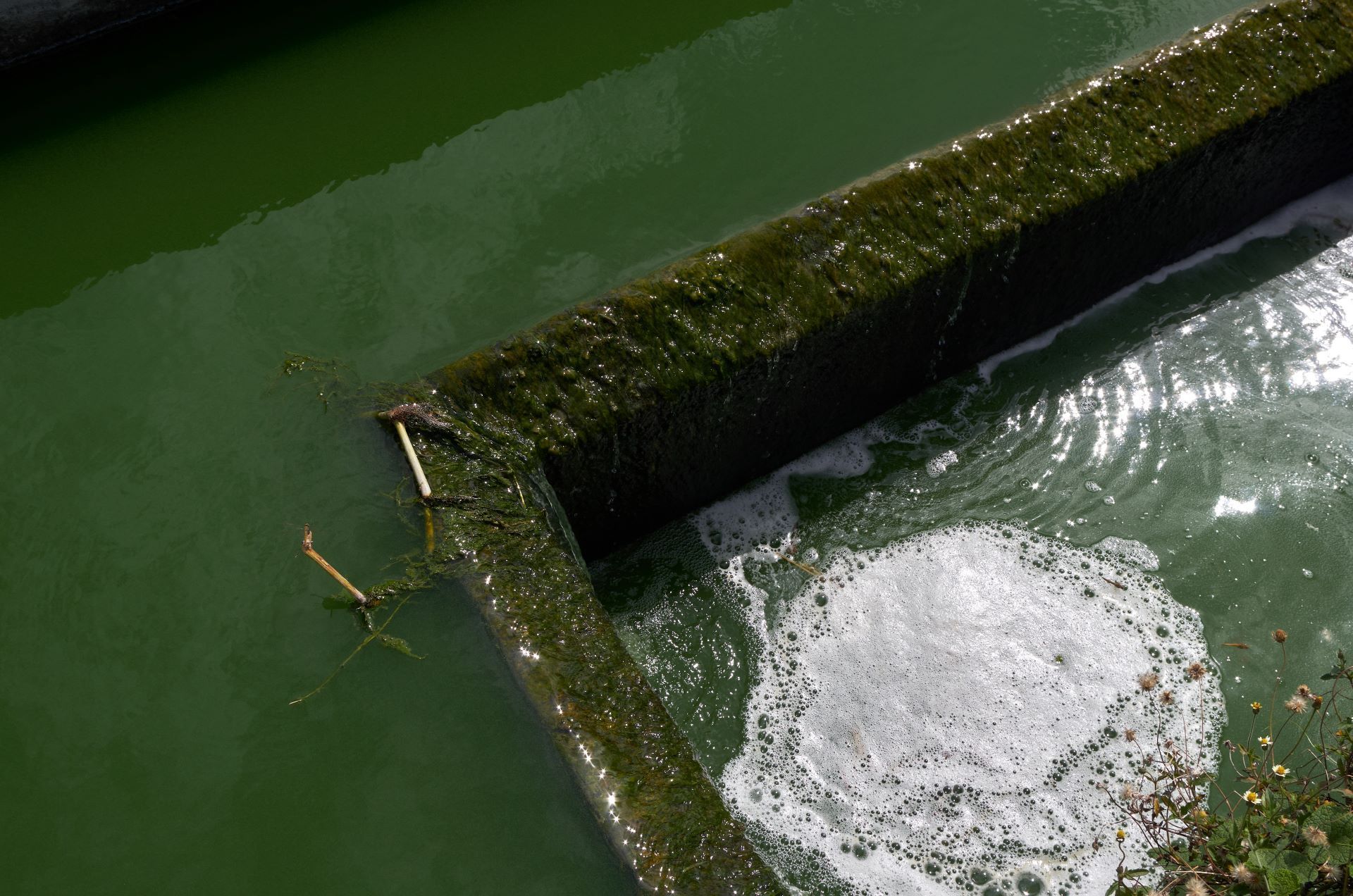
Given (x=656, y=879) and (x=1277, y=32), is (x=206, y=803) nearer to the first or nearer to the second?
(x=656, y=879)

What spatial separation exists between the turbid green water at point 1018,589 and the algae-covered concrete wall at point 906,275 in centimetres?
18

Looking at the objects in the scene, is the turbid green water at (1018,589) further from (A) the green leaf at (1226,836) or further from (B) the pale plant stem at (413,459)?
(A) the green leaf at (1226,836)

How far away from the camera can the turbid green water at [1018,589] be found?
2.87 m

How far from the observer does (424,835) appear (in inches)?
92.5

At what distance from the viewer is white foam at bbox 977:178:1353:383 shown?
3.82 m

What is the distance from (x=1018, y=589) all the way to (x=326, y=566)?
2015 mm

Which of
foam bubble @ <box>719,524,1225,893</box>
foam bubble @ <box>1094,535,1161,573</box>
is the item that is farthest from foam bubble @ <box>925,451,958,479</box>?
foam bubble @ <box>1094,535,1161,573</box>

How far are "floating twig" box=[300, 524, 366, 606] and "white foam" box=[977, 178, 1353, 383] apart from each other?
88.8 inches

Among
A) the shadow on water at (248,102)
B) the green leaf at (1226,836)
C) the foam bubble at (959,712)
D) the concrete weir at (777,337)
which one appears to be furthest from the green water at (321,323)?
the green leaf at (1226,836)

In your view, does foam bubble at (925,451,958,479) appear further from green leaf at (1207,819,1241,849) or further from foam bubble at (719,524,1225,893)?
green leaf at (1207,819,1241,849)

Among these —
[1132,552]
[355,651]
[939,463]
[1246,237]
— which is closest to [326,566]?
[355,651]

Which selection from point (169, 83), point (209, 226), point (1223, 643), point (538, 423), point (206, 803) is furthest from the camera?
point (169, 83)

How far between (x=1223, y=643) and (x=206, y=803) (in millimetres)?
2797

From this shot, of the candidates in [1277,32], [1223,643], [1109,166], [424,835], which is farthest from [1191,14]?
[424,835]
